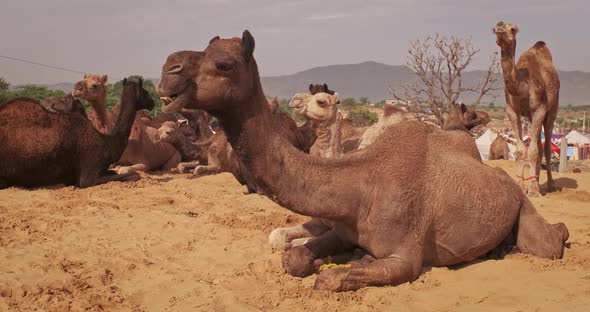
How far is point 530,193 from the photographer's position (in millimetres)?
10406

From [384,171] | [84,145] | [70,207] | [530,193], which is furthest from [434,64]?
[384,171]

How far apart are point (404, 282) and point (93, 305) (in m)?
2.40

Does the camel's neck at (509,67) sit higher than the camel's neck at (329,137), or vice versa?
the camel's neck at (509,67)

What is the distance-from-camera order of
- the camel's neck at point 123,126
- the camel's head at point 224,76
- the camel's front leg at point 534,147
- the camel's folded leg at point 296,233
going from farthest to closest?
1. the camel's neck at point 123,126
2. the camel's front leg at point 534,147
3. the camel's folded leg at point 296,233
4. the camel's head at point 224,76

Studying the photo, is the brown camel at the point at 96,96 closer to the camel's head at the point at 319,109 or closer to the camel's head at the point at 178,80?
the camel's head at the point at 319,109

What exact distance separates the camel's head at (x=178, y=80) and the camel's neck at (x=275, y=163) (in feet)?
1.19

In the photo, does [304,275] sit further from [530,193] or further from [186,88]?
[530,193]

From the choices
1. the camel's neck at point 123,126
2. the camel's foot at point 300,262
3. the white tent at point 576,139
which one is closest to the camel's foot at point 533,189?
the camel's foot at point 300,262

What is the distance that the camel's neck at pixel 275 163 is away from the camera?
4480 millimetres

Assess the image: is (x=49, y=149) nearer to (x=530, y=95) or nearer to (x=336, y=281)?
(x=336, y=281)

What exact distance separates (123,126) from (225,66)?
803 centimetres

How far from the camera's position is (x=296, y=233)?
614 cm

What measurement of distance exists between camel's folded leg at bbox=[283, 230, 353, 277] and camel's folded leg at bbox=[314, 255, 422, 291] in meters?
0.50

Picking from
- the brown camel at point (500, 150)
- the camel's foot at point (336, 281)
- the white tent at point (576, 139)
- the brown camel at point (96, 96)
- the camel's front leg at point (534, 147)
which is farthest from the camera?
the white tent at point (576, 139)
